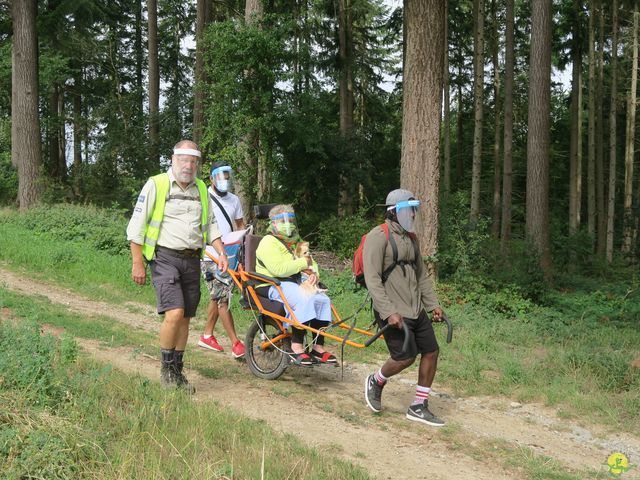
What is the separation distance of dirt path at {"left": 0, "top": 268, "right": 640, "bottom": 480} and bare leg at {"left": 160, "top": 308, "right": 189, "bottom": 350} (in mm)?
582

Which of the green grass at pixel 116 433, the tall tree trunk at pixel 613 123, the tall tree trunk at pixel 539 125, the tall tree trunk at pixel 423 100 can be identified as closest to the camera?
the green grass at pixel 116 433

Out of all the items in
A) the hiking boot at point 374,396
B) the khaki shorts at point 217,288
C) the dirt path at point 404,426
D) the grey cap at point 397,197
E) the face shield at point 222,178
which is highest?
the face shield at point 222,178

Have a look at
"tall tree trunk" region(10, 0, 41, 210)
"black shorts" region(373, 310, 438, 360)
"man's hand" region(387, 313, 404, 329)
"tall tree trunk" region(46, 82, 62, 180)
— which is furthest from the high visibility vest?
"tall tree trunk" region(46, 82, 62, 180)

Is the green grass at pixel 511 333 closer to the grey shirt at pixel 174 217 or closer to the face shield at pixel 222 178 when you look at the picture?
the grey shirt at pixel 174 217

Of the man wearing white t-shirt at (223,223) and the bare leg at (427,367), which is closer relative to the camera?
the bare leg at (427,367)

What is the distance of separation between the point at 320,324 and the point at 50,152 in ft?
102

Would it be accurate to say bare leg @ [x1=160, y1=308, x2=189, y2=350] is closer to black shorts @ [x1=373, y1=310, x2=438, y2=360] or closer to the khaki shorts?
black shorts @ [x1=373, y1=310, x2=438, y2=360]

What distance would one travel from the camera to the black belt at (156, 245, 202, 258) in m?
5.87

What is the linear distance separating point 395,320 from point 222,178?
130 inches

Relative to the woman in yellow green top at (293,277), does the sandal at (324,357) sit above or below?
below

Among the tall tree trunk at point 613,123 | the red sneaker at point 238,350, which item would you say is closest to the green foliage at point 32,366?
the red sneaker at point 238,350

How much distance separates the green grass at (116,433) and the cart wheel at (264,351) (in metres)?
1.74

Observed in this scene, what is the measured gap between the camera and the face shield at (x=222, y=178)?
7781 mm

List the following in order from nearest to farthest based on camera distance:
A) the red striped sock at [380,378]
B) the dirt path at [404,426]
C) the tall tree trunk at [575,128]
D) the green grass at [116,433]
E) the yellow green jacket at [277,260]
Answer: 1. the green grass at [116,433]
2. the dirt path at [404,426]
3. the red striped sock at [380,378]
4. the yellow green jacket at [277,260]
5. the tall tree trunk at [575,128]
